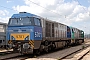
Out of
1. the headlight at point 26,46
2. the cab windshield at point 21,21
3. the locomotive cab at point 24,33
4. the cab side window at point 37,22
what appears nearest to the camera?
the headlight at point 26,46

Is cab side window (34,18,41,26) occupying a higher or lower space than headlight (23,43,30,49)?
higher

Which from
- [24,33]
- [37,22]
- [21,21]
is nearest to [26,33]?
[24,33]

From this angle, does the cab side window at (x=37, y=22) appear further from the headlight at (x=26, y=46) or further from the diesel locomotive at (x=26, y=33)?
the headlight at (x=26, y=46)

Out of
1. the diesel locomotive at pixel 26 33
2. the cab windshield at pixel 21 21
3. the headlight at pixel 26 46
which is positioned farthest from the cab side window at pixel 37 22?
the headlight at pixel 26 46

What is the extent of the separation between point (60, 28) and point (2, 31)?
27.1ft

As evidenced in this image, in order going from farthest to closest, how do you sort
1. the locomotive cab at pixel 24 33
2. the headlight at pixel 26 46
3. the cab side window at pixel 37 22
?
1. the cab side window at pixel 37 22
2. the locomotive cab at pixel 24 33
3. the headlight at pixel 26 46

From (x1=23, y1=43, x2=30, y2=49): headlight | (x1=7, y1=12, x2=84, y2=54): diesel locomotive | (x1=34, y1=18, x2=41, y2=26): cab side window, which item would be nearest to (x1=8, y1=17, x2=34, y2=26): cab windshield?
(x1=7, y1=12, x2=84, y2=54): diesel locomotive

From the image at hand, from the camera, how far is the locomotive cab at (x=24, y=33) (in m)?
14.1

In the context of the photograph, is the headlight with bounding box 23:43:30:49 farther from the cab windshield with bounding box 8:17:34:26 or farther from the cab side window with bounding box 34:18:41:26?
the cab side window with bounding box 34:18:41:26

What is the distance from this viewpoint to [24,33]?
1444 centimetres

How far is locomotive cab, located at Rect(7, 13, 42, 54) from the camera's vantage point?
14.1m

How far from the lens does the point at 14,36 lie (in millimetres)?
14828

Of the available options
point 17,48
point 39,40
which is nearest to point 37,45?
point 39,40

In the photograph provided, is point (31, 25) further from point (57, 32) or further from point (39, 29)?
point (57, 32)
